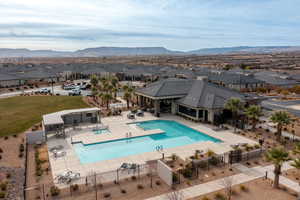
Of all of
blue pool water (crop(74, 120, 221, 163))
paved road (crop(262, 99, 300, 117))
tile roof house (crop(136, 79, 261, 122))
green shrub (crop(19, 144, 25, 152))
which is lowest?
blue pool water (crop(74, 120, 221, 163))

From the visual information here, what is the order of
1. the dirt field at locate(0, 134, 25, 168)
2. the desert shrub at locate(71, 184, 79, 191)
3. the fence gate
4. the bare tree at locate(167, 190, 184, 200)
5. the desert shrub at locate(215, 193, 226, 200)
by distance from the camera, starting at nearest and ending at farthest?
the bare tree at locate(167, 190, 184, 200) < the desert shrub at locate(215, 193, 226, 200) < the desert shrub at locate(71, 184, 79, 191) < the dirt field at locate(0, 134, 25, 168) < the fence gate

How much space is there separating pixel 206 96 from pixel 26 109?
33571 millimetres

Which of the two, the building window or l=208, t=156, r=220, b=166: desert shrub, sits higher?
the building window

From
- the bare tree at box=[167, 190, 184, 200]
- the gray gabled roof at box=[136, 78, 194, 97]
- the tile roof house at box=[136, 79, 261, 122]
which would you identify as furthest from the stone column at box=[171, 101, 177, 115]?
the bare tree at box=[167, 190, 184, 200]

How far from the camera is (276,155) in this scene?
60.7ft

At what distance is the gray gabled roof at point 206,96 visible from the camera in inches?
1480

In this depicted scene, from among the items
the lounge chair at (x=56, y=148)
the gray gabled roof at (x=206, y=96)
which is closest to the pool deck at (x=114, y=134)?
the lounge chair at (x=56, y=148)

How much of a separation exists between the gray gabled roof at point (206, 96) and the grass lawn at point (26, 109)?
22163 millimetres

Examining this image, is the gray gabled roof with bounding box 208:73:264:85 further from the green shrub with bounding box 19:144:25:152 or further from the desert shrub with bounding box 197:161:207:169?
the green shrub with bounding box 19:144:25:152

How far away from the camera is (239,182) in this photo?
20.0 m

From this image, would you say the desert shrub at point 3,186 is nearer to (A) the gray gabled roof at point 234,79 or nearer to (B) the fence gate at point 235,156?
(B) the fence gate at point 235,156

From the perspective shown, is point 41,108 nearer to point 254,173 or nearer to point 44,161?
point 44,161

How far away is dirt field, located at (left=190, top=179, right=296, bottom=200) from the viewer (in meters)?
17.7

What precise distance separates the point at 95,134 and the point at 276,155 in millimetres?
22589
